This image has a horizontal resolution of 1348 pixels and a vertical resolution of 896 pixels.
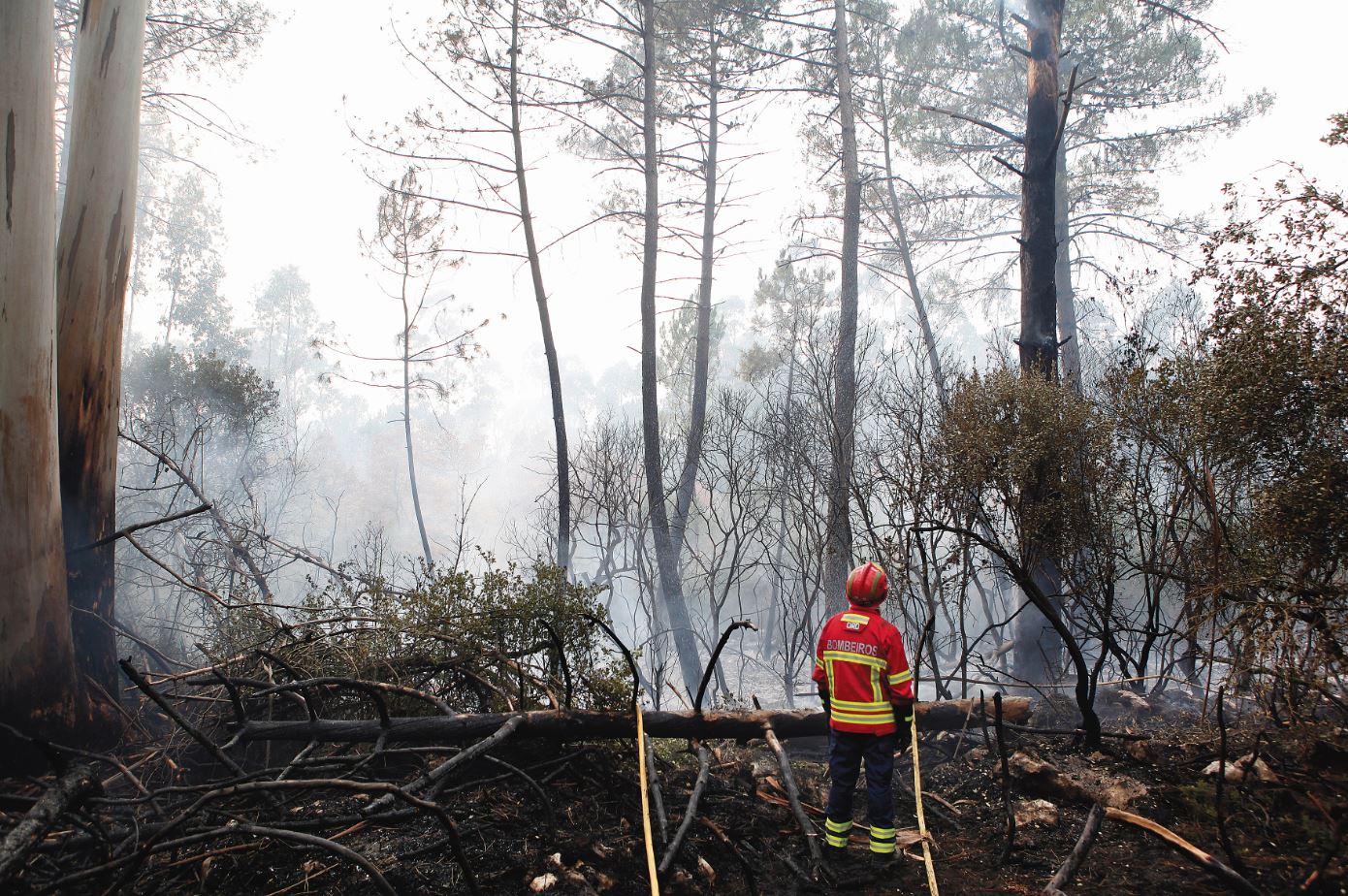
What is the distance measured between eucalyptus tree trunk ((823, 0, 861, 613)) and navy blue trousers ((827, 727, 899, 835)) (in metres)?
5.31

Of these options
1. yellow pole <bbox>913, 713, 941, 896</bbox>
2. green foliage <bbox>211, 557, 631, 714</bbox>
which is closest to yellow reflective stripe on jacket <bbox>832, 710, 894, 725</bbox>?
yellow pole <bbox>913, 713, 941, 896</bbox>

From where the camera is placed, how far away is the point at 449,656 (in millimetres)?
4988

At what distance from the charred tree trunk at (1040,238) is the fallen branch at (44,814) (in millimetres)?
8510

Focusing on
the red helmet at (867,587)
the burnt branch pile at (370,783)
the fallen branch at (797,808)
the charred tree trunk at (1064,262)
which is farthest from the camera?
the charred tree trunk at (1064,262)

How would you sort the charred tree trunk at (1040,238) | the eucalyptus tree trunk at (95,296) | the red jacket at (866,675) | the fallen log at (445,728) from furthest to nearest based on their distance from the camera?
1. the charred tree trunk at (1040,238)
2. the eucalyptus tree trunk at (95,296)
3. the red jacket at (866,675)
4. the fallen log at (445,728)

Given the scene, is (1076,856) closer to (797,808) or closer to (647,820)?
(797,808)

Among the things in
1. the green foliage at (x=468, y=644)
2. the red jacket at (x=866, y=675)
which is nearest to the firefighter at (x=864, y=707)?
the red jacket at (x=866, y=675)

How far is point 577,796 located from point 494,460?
192 feet

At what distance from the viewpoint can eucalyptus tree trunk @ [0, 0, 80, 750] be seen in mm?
4359

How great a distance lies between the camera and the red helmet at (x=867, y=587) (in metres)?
Answer: 4.25

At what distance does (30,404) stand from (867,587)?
566 centimetres

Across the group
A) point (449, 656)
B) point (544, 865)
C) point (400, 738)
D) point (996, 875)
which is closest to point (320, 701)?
point (449, 656)

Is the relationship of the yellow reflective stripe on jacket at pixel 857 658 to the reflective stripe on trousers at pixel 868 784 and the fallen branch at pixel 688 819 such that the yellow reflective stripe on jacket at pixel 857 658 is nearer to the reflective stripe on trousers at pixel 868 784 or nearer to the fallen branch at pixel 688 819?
the reflective stripe on trousers at pixel 868 784

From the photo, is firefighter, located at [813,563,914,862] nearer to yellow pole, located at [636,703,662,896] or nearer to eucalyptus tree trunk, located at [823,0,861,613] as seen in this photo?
yellow pole, located at [636,703,662,896]
